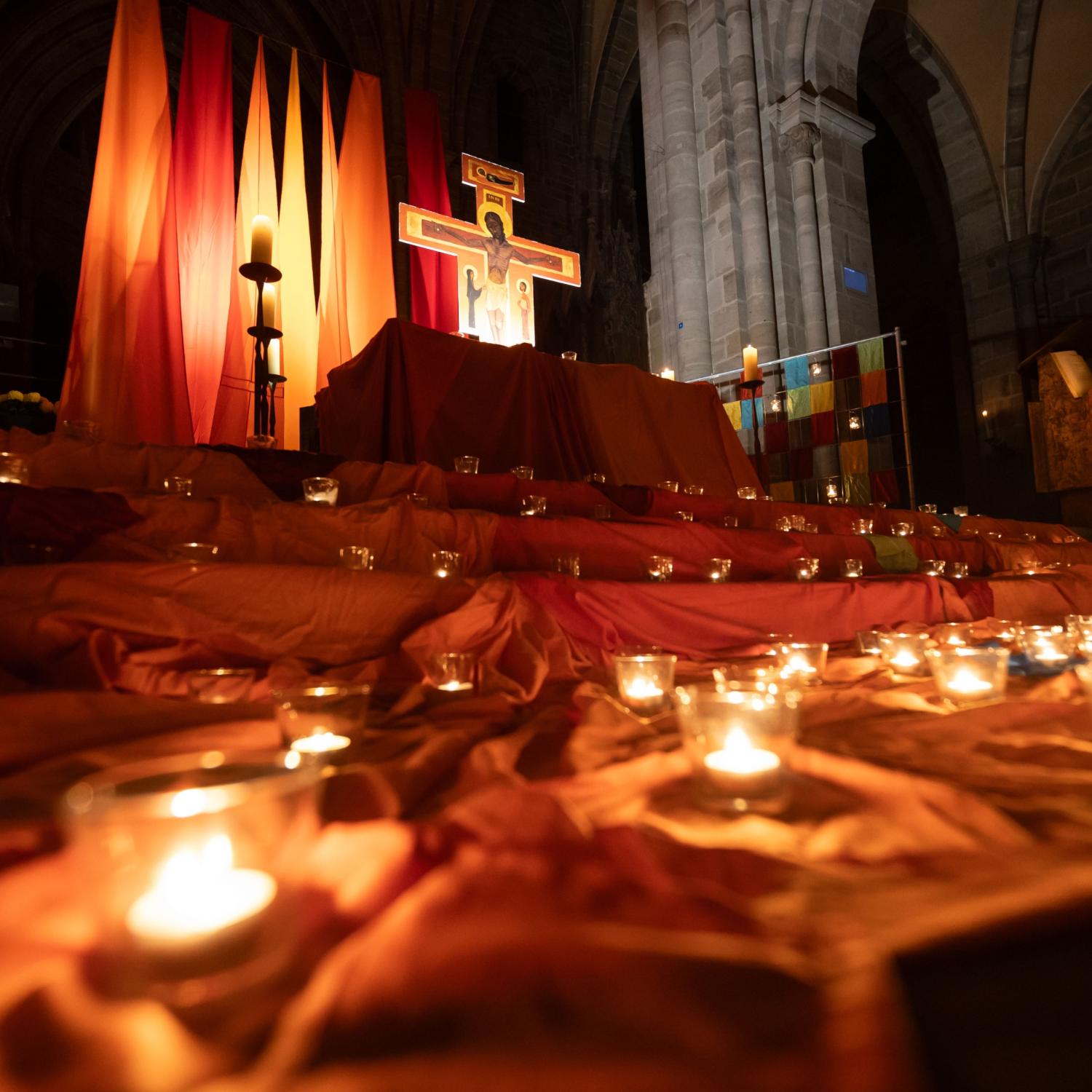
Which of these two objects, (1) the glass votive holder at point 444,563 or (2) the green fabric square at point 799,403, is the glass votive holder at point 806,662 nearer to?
(1) the glass votive holder at point 444,563

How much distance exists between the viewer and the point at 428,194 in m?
7.61

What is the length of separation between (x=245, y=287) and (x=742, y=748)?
6.86 m

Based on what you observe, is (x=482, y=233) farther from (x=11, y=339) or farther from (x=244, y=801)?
(x=11, y=339)

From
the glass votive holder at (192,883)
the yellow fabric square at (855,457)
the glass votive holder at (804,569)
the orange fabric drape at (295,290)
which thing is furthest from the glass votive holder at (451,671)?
the orange fabric drape at (295,290)

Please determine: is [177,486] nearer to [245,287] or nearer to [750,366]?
[750,366]

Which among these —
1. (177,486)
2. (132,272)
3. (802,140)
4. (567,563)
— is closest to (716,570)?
(567,563)

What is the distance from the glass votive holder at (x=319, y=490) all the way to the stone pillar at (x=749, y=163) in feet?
17.6

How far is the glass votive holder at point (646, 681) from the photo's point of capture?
136 cm

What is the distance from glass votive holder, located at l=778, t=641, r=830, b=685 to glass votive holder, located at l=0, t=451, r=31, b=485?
1976mm

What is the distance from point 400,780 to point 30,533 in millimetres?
1209

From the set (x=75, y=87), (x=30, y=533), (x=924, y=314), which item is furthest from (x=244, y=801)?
(x=75, y=87)

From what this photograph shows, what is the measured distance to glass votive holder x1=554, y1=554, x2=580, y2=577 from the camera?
6.99 feet

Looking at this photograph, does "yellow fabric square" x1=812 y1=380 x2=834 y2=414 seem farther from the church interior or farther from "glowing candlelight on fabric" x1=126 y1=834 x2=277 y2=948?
"glowing candlelight on fabric" x1=126 y1=834 x2=277 y2=948

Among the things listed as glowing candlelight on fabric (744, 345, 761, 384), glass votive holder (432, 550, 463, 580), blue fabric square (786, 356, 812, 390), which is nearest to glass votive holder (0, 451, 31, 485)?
glass votive holder (432, 550, 463, 580)
